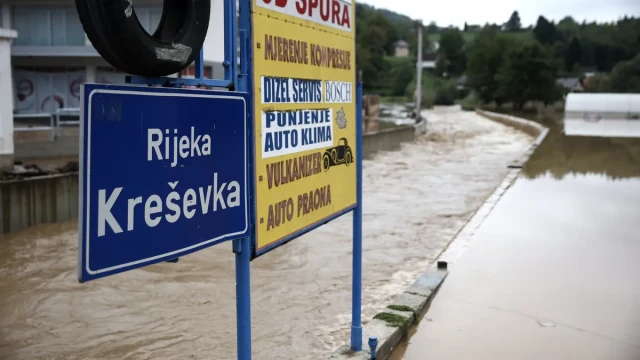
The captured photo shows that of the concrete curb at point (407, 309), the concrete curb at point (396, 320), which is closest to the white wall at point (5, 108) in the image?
the concrete curb at point (407, 309)

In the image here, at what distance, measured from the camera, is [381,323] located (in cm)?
523

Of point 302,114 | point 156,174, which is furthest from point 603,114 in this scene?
point 156,174

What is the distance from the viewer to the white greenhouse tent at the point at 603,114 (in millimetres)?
29845

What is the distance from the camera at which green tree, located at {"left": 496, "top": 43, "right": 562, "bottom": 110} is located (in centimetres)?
5069

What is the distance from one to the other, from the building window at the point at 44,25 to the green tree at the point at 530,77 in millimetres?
36619

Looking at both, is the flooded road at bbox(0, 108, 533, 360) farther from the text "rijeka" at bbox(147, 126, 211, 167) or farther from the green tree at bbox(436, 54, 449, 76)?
the green tree at bbox(436, 54, 449, 76)

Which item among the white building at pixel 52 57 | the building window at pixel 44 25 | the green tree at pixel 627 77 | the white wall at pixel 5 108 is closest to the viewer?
the white wall at pixel 5 108

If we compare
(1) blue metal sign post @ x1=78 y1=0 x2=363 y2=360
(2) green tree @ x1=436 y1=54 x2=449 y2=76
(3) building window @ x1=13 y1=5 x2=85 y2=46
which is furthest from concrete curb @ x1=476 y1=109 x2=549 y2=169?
(2) green tree @ x1=436 y1=54 x2=449 y2=76

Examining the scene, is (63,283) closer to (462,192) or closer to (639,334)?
(639,334)

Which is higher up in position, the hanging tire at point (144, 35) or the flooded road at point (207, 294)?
the hanging tire at point (144, 35)

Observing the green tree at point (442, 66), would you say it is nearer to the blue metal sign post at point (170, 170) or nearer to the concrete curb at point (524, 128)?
the concrete curb at point (524, 128)

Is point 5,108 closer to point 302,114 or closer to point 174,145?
point 302,114

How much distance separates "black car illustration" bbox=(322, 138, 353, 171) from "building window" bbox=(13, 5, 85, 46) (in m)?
26.6

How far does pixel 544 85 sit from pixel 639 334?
160 feet
